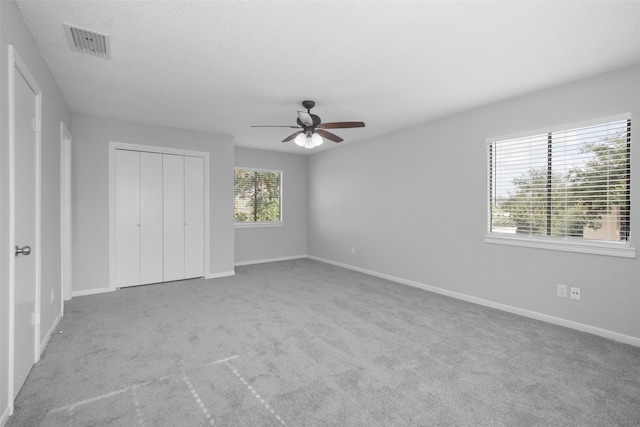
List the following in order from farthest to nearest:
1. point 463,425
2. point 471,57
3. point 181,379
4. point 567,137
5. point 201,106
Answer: point 201,106 < point 567,137 < point 471,57 < point 181,379 < point 463,425

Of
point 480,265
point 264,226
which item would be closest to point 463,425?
point 480,265

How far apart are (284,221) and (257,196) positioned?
84cm

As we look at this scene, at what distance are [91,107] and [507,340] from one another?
5.40 meters

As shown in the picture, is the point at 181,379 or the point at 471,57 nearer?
the point at 181,379

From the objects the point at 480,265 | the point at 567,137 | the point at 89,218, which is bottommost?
the point at 480,265

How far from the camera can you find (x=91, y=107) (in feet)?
13.2

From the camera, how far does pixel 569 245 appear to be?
319cm

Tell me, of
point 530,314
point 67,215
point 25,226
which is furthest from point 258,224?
point 530,314

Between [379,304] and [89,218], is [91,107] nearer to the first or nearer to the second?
[89,218]

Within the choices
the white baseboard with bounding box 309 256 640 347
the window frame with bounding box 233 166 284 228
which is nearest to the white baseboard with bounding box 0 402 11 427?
the white baseboard with bounding box 309 256 640 347

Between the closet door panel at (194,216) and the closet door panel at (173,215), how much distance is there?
76 mm

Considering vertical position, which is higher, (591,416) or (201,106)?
(201,106)

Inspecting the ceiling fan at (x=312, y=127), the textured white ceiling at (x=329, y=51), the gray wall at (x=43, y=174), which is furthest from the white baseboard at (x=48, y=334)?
the ceiling fan at (x=312, y=127)

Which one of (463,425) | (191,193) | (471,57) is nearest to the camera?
(463,425)
